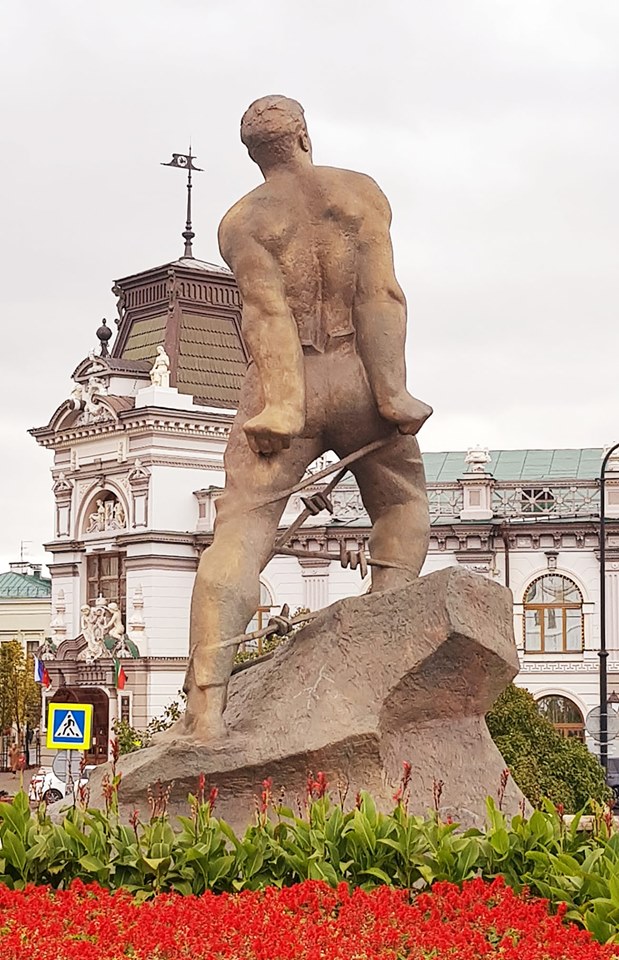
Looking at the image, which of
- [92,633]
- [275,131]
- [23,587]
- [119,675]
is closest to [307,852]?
[275,131]

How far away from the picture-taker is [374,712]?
7.41 m

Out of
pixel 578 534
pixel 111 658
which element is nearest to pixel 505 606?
pixel 578 534

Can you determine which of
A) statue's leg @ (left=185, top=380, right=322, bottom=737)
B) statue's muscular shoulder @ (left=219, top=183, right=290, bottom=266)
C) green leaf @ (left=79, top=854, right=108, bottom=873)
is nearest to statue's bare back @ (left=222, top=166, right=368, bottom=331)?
statue's muscular shoulder @ (left=219, top=183, right=290, bottom=266)

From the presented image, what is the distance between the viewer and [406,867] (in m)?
6.24

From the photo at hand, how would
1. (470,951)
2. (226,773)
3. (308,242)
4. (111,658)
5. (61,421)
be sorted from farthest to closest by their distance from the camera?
(61,421) → (111,658) → (308,242) → (226,773) → (470,951)

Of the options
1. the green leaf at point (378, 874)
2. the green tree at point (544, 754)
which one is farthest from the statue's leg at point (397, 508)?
the green tree at point (544, 754)

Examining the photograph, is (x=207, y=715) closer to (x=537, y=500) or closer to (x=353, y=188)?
(x=353, y=188)

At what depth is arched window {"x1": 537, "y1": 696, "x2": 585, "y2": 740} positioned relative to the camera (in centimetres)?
3394

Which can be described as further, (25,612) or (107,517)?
(25,612)

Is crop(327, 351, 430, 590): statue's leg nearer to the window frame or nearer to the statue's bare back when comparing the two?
the statue's bare back

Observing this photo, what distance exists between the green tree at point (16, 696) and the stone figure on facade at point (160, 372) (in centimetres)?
1453

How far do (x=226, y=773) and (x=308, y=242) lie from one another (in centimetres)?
250

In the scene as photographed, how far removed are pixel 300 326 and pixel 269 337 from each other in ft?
0.85

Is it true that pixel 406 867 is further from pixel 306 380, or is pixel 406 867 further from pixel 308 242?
pixel 308 242
